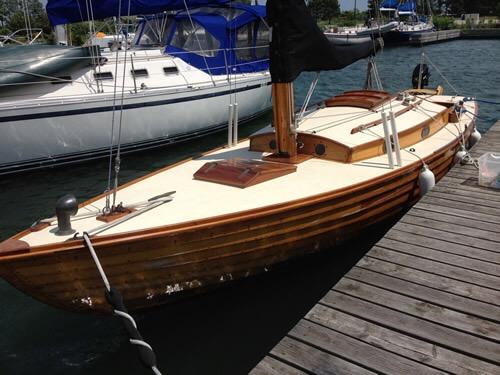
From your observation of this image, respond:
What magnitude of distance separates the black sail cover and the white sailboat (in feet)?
9.84

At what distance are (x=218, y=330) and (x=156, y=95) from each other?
260 inches

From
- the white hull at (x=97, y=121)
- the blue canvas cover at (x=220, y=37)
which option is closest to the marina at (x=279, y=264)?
Answer: the white hull at (x=97, y=121)

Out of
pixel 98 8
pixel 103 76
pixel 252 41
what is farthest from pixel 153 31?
pixel 103 76

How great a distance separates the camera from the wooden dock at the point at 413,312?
324cm

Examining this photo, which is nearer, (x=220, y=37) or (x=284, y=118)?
(x=284, y=118)

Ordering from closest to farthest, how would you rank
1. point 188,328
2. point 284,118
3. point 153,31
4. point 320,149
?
point 188,328 < point 284,118 < point 320,149 < point 153,31

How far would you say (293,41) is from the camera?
553 centimetres

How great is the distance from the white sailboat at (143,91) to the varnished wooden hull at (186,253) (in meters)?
3.96

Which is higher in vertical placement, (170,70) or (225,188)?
(170,70)

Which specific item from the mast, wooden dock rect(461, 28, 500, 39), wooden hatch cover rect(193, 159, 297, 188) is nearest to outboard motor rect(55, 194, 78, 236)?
wooden hatch cover rect(193, 159, 297, 188)

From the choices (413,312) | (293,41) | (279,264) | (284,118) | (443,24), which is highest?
(443,24)

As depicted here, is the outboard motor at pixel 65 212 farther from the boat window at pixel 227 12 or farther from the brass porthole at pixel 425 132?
the boat window at pixel 227 12

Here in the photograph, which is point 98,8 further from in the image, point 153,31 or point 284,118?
point 284,118

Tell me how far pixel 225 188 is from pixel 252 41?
8.84 m
